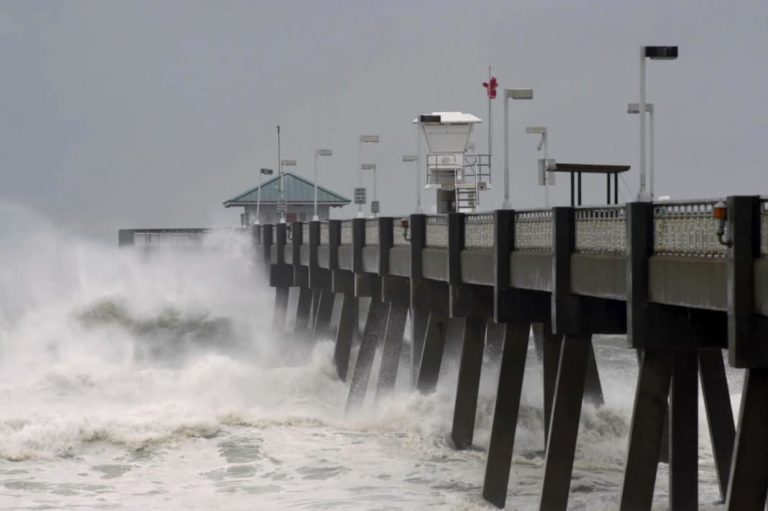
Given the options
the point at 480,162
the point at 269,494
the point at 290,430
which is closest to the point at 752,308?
the point at 269,494

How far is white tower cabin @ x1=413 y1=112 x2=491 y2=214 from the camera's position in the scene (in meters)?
42.0

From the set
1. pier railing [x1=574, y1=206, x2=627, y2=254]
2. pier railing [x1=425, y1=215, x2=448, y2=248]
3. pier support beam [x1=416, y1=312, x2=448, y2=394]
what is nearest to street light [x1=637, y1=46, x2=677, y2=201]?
pier railing [x1=574, y1=206, x2=627, y2=254]

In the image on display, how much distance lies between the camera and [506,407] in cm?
2694

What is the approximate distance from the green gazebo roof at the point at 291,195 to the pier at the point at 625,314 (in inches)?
2204

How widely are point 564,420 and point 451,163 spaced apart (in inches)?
775

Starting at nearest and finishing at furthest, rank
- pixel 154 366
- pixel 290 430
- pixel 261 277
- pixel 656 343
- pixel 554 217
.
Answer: pixel 656 343, pixel 554 217, pixel 290 430, pixel 154 366, pixel 261 277

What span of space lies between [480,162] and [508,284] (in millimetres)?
15695

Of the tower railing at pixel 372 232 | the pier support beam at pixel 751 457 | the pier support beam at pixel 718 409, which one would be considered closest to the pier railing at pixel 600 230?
the pier support beam at pixel 718 409

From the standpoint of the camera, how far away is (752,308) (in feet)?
56.0

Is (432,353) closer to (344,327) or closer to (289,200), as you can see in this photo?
(344,327)

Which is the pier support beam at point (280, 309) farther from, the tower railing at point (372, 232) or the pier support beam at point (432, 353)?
the pier support beam at point (432, 353)

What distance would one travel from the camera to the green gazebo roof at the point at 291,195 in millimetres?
92375

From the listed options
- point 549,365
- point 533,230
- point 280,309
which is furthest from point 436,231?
point 280,309

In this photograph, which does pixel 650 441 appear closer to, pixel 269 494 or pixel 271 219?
pixel 269 494
